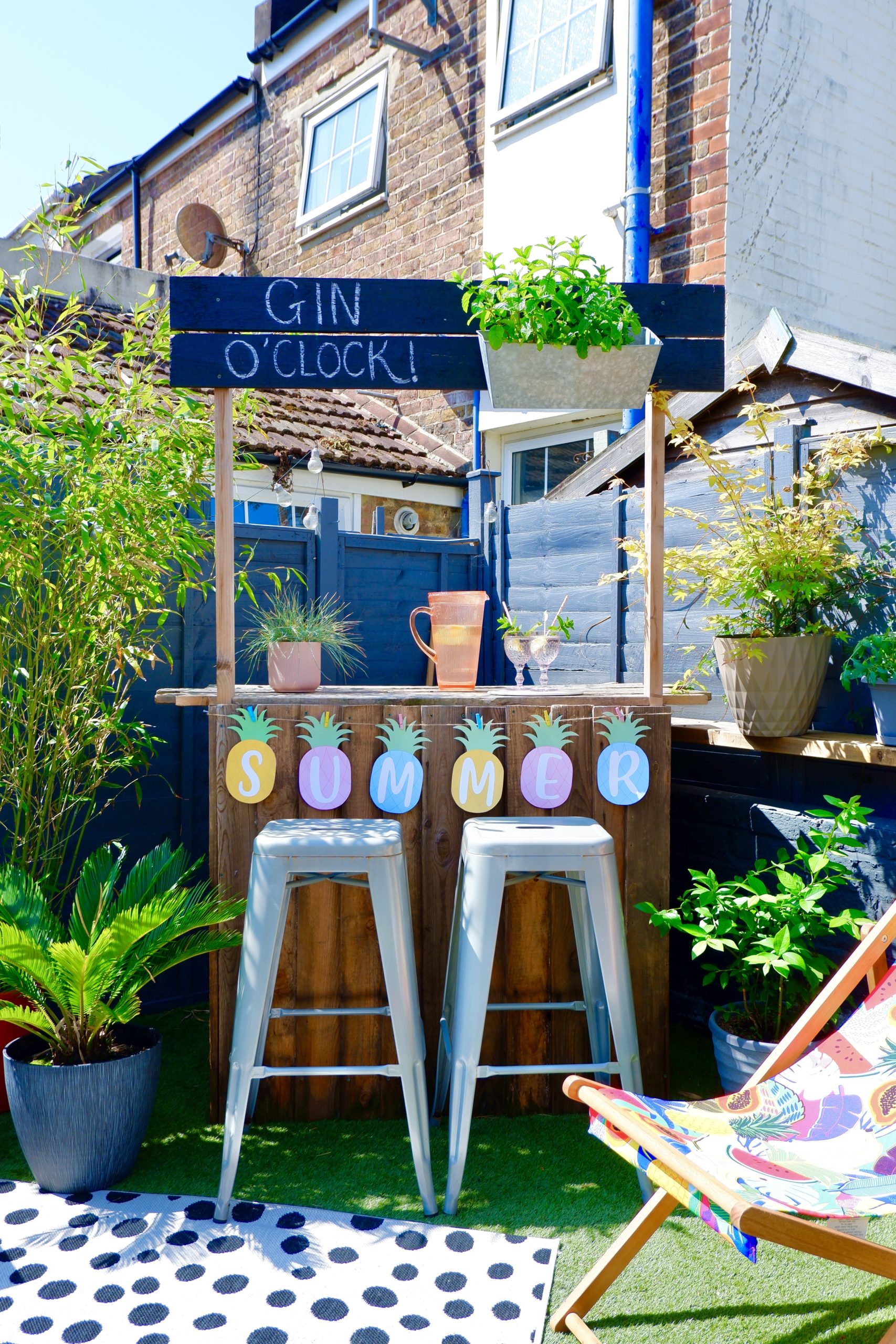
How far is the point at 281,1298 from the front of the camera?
6.42 feet

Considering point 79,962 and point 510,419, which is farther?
point 510,419

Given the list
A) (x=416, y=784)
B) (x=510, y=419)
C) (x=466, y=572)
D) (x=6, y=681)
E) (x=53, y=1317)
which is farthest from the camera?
(x=510, y=419)

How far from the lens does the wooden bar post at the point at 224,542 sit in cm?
258

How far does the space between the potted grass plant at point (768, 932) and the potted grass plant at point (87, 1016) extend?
127 centimetres

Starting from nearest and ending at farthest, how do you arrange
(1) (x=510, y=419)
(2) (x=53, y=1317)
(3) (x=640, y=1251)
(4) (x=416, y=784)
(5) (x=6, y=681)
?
(2) (x=53, y=1317) → (3) (x=640, y=1251) → (4) (x=416, y=784) → (5) (x=6, y=681) → (1) (x=510, y=419)

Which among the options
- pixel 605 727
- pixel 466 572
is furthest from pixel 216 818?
pixel 466 572

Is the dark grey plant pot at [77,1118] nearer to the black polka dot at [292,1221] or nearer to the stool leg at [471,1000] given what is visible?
the black polka dot at [292,1221]

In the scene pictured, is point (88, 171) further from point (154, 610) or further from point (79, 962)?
point (79, 962)

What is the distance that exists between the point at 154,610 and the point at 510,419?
3778mm

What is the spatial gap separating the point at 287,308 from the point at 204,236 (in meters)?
6.76

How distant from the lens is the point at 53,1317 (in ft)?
6.22

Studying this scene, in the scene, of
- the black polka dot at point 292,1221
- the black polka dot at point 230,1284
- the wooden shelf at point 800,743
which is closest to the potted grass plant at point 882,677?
the wooden shelf at point 800,743

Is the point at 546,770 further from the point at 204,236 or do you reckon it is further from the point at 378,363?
the point at 204,236

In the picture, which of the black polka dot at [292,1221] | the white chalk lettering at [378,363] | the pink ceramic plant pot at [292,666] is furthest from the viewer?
the pink ceramic plant pot at [292,666]
